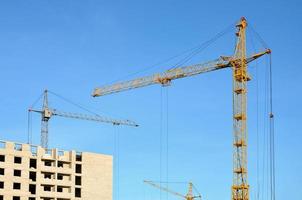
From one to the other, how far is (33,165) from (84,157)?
13948 mm

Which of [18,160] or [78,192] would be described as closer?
[18,160]

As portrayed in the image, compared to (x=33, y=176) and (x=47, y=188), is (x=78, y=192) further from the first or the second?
(x=33, y=176)

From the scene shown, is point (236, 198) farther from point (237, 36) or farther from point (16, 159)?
point (16, 159)

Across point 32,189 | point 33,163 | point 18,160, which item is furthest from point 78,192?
point 18,160

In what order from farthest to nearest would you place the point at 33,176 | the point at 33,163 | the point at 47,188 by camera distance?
the point at 47,188
the point at 33,163
the point at 33,176

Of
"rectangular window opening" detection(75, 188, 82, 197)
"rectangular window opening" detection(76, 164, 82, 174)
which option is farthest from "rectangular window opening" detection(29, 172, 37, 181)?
"rectangular window opening" detection(76, 164, 82, 174)

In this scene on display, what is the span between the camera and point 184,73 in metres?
168

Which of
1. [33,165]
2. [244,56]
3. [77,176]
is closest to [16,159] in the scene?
[33,165]

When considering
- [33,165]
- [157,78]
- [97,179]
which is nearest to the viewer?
[33,165]

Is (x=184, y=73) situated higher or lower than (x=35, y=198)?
higher

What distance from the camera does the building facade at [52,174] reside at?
14412 cm

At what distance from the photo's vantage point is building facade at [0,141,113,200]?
144125mm

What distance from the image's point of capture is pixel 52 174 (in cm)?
15450

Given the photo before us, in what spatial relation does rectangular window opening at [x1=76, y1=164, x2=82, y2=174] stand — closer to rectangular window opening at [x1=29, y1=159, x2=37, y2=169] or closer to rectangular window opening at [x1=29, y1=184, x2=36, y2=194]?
rectangular window opening at [x1=29, y1=159, x2=37, y2=169]
